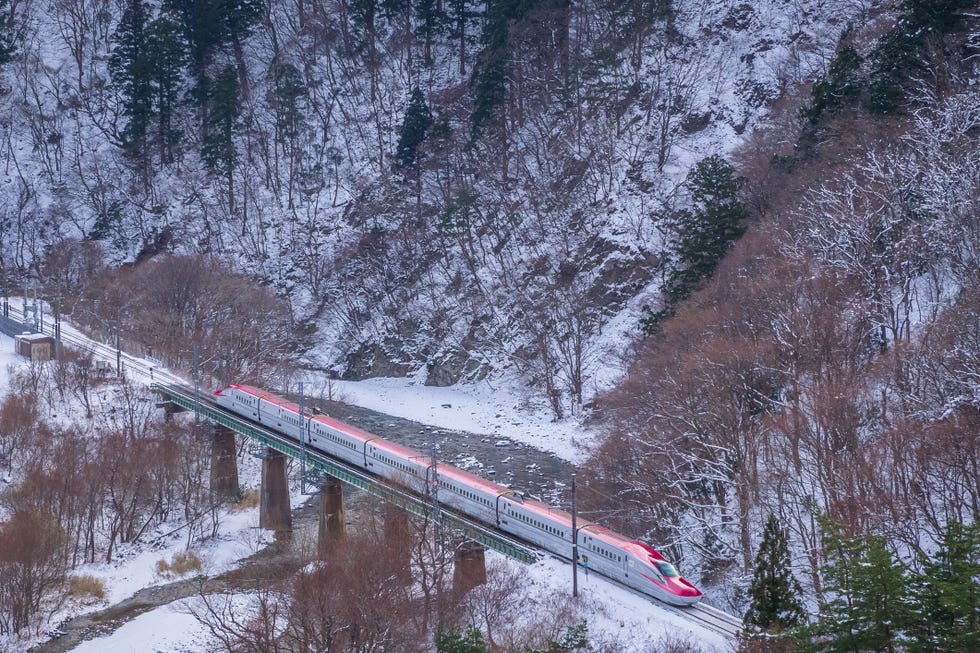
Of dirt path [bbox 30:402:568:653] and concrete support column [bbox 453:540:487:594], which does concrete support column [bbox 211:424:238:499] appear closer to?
dirt path [bbox 30:402:568:653]

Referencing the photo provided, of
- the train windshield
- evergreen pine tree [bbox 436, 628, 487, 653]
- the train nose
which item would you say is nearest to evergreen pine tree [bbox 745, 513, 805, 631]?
the train nose

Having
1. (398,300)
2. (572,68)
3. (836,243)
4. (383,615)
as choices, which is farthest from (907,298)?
(572,68)

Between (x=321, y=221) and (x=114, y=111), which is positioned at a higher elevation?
(x=114, y=111)

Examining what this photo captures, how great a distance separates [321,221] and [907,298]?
175ft

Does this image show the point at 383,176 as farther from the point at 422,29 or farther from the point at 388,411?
the point at 388,411

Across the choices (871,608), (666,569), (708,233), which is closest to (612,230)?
(708,233)

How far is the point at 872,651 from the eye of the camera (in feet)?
60.7

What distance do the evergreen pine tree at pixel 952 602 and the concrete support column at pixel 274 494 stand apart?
2997 cm

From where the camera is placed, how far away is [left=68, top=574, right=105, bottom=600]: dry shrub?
3472 centimetres

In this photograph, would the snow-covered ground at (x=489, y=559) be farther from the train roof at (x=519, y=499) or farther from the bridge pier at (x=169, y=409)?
the bridge pier at (x=169, y=409)

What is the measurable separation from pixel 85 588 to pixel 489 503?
56.2 ft

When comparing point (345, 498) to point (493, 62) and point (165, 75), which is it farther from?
point (165, 75)

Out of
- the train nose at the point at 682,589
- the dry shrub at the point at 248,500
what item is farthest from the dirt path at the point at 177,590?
the train nose at the point at 682,589

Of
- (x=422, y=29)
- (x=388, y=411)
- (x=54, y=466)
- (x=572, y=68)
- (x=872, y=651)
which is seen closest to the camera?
(x=872, y=651)
